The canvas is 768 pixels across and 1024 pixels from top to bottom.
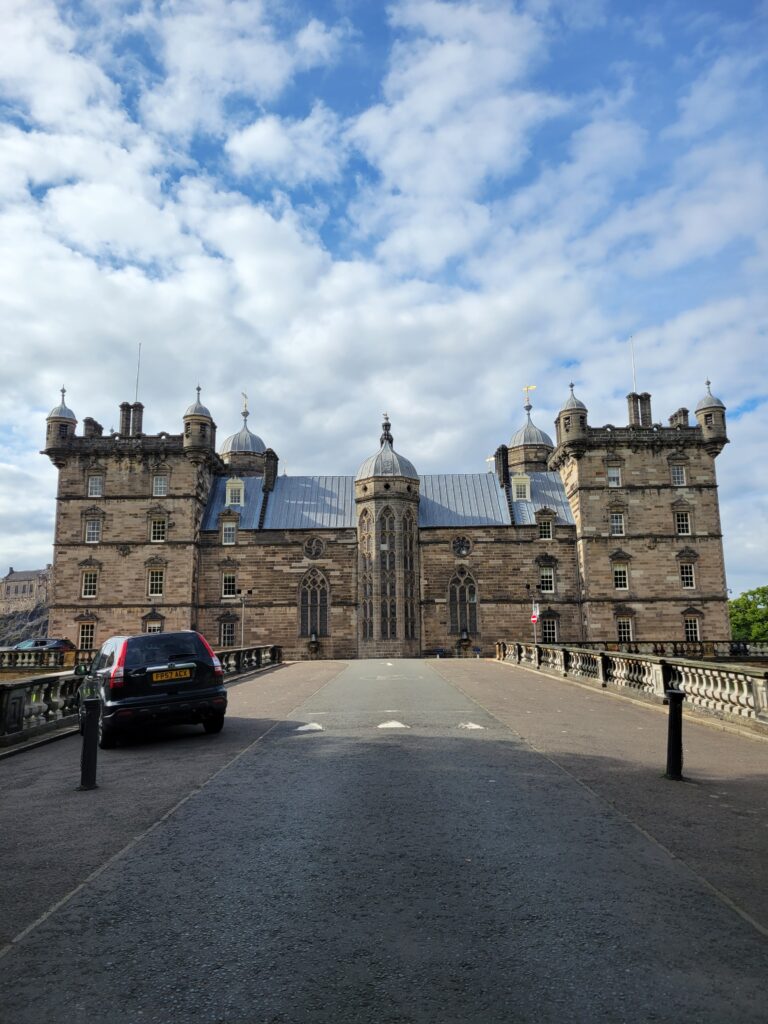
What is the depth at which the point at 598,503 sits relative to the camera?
47.7m

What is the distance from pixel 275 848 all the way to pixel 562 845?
2073 mm

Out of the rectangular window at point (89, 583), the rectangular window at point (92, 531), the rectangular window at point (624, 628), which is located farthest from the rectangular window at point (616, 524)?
the rectangular window at point (89, 583)

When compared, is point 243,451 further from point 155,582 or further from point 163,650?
point 163,650

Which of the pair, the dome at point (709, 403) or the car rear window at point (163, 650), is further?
the dome at point (709, 403)

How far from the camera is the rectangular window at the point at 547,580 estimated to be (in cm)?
4788

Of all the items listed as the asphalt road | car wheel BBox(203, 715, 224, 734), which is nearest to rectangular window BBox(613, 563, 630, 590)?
car wheel BBox(203, 715, 224, 734)

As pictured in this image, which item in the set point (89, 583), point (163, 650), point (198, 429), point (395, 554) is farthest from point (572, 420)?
point (163, 650)

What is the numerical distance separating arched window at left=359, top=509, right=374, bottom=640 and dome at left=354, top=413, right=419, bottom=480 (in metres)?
2.74

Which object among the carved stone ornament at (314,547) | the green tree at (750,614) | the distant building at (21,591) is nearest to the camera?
the carved stone ornament at (314,547)

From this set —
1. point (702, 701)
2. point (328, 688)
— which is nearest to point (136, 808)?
point (702, 701)

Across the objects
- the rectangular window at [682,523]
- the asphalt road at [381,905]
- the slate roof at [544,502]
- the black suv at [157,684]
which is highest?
the slate roof at [544,502]

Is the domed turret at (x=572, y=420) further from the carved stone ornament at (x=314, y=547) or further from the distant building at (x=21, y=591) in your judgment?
the distant building at (x=21, y=591)

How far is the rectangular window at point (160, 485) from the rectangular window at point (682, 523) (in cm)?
3279

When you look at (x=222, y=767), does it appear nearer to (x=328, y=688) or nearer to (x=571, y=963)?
(x=571, y=963)
